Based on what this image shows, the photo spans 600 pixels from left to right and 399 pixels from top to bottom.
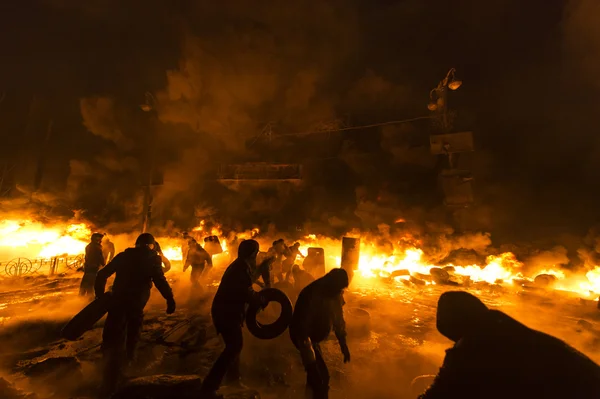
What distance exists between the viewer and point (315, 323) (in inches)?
167

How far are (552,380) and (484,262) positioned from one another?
15061 millimetres

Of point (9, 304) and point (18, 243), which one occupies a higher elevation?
point (18, 243)

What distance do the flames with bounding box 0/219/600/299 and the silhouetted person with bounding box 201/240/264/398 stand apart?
10250 mm

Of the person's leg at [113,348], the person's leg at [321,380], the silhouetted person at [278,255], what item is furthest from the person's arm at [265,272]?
the silhouetted person at [278,255]

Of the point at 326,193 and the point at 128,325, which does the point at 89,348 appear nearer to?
the point at 128,325

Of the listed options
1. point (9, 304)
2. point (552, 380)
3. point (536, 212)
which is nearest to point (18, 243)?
point (9, 304)

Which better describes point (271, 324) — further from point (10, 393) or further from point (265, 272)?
point (10, 393)

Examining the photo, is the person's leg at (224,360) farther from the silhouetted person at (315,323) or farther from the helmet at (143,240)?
the helmet at (143,240)

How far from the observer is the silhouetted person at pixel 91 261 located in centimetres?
909

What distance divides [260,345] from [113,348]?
2983 mm

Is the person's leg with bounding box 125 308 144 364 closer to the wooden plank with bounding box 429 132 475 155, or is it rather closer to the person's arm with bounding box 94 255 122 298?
the person's arm with bounding box 94 255 122 298

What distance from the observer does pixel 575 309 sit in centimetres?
945

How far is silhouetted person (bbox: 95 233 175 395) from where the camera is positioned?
4402 millimetres

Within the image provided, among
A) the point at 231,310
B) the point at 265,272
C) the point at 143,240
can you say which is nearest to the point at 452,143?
the point at 265,272
